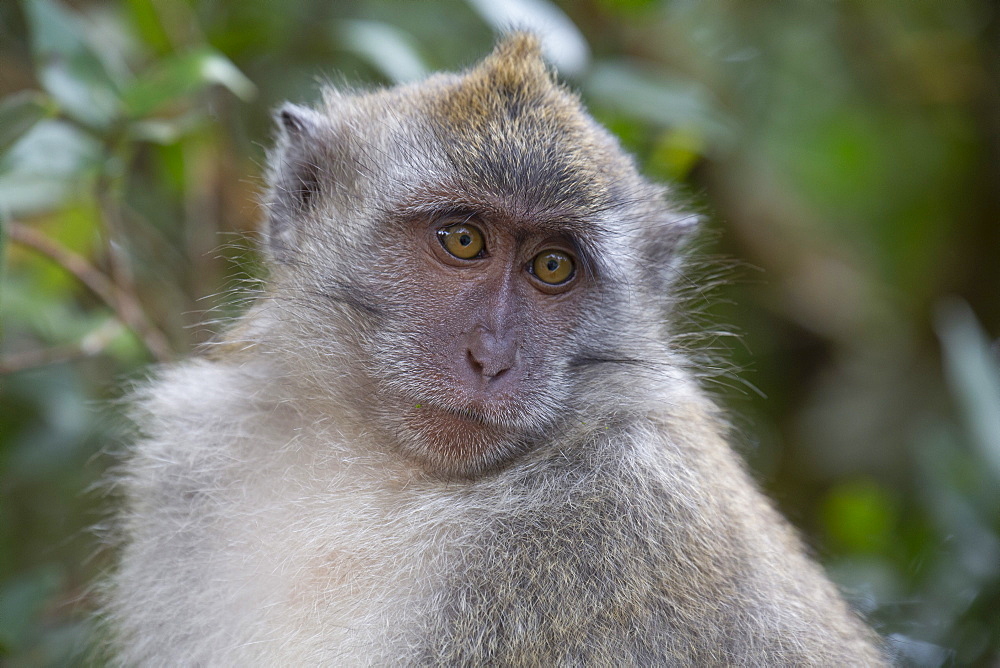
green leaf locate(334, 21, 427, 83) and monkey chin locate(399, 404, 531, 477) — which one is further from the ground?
green leaf locate(334, 21, 427, 83)

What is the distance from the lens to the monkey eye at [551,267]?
3254 millimetres

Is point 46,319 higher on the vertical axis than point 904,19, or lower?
lower

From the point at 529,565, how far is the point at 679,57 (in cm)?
452

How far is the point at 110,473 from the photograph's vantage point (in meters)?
3.76

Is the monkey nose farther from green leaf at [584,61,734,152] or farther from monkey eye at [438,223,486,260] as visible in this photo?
green leaf at [584,61,734,152]

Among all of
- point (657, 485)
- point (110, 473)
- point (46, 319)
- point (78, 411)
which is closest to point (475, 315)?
point (657, 485)

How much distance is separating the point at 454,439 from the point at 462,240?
0.70 meters

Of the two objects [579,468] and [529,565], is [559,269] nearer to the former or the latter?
[579,468]

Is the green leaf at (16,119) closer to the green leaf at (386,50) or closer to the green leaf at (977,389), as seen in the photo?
the green leaf at (386,50)

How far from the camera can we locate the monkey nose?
2.86m

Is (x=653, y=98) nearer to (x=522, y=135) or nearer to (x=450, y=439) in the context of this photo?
(x=522, y=135)

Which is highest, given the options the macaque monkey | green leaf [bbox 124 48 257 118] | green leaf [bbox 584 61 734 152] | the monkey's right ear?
green leaf [bbox 584 61 734 152]

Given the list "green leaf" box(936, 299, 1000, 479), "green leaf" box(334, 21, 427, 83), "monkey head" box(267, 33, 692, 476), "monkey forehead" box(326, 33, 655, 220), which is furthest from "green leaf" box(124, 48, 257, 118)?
"green leaf" box(936, 299, 1000, 479)

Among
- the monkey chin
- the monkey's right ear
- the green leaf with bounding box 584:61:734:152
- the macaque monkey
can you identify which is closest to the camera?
the macaque monkey
